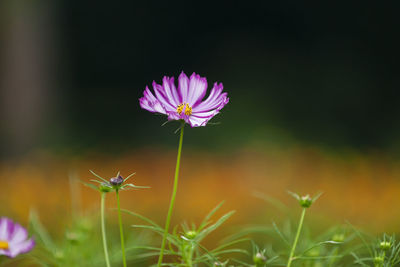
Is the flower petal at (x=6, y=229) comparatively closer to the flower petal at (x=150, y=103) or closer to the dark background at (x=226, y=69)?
the flower petal at (x=150, y=103)

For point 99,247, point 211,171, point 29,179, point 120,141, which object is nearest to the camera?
point 99,247

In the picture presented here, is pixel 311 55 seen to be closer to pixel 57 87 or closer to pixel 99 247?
pixel 57 87

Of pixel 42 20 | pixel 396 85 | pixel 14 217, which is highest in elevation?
pixel 42 20

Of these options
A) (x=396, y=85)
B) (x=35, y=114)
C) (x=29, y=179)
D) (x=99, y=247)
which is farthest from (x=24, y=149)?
(x=99, y=247)

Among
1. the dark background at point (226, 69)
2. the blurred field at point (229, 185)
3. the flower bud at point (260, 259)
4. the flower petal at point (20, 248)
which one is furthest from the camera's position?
the dark background at point (226, 69)

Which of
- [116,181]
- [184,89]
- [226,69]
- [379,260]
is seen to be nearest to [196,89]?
[184,89]

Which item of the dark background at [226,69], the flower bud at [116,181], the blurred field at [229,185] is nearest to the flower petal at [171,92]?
the flower bud at [116,181]

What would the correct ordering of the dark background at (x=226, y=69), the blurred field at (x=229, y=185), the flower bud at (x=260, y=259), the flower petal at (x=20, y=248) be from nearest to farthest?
the flower bud at (x=260, y=259)
the flower petal at (x=20, y=248)
the blurred field at (x=229, y=185)
the dark background at (x=226, y=69)
